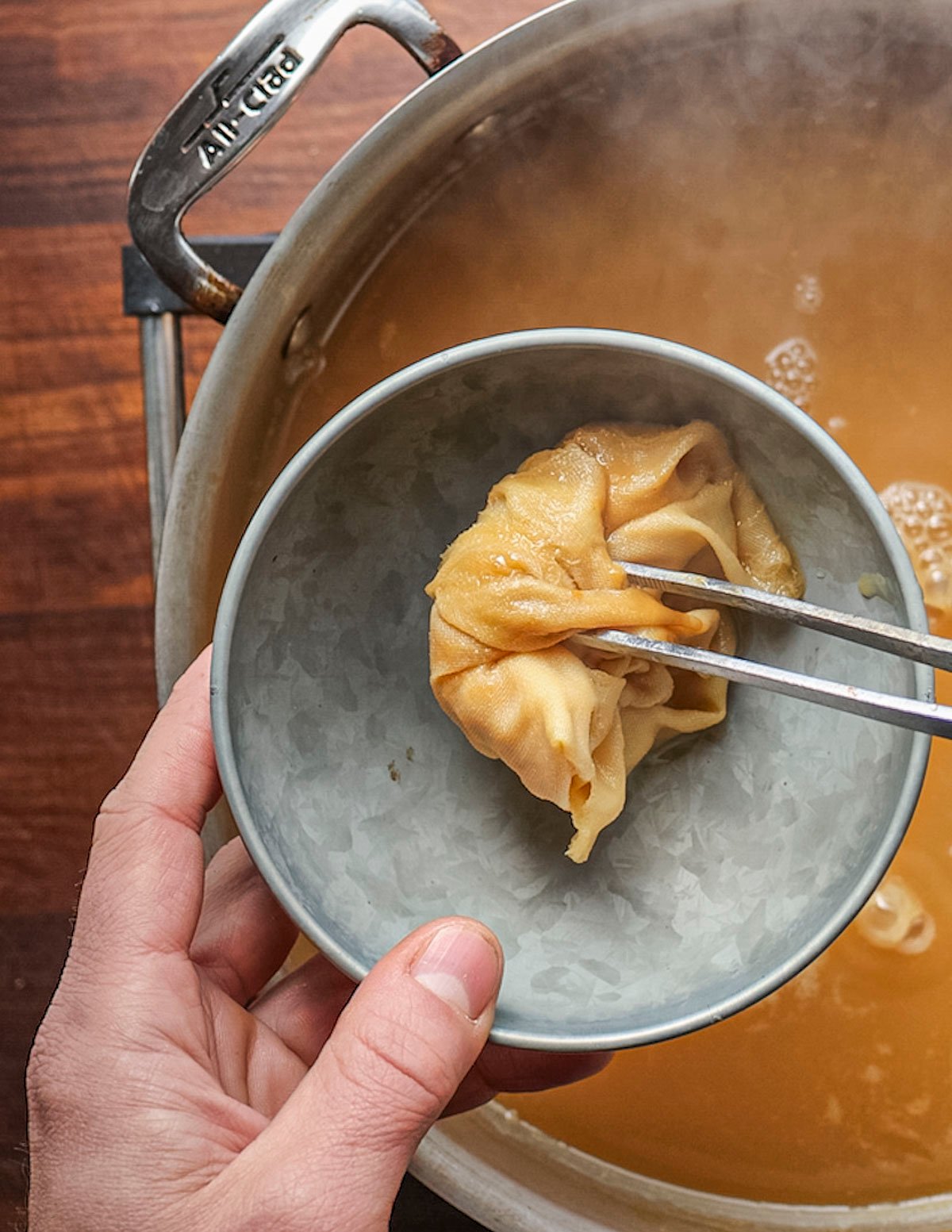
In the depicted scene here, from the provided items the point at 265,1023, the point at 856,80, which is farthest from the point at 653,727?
the point at 856,80

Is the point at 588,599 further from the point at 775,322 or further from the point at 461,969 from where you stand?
the point at 775,322

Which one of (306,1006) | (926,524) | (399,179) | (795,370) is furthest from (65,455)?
(926,524)

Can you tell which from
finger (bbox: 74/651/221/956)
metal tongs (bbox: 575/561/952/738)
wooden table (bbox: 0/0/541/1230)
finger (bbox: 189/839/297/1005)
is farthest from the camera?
wooden table (bbox: 0/0/541/1230)

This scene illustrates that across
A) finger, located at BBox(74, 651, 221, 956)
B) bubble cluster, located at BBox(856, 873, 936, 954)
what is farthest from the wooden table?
bubble cluster, located at BBox(856, 873, 936, 954)

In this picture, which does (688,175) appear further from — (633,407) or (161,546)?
(161,546)

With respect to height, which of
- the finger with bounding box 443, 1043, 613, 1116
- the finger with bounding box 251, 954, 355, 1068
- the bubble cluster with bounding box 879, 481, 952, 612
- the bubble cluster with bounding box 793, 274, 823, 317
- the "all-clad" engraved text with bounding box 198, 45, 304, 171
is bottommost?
the finger with bounding box 443, 1043, 613, 1116

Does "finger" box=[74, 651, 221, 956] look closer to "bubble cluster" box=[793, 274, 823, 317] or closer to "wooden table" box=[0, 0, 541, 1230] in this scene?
"wooden table" box=[0, 0, 541, 1230]

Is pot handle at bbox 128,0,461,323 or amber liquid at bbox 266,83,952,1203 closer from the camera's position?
pot handle at bbox 128,0,461,323
